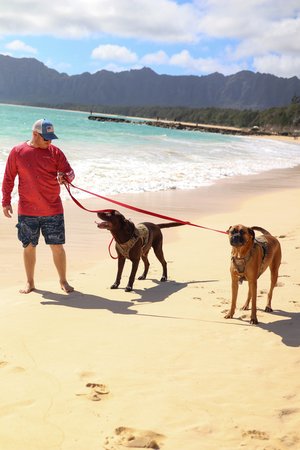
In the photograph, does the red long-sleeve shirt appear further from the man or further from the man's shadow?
the man's shadow

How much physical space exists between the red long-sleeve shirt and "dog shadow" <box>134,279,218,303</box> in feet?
4.44

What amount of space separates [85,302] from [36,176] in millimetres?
1455

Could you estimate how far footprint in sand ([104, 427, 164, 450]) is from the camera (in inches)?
111

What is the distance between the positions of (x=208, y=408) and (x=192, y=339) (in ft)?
3.87

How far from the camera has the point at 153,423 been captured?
305 centimetres

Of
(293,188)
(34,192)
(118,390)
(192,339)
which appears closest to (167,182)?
(293,188)

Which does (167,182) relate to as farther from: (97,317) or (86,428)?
(86,428)

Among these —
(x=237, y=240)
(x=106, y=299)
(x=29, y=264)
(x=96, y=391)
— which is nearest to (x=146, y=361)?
(x=96, y=391)

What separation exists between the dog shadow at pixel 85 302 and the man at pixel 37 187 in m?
0.17

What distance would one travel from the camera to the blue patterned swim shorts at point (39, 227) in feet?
19.2

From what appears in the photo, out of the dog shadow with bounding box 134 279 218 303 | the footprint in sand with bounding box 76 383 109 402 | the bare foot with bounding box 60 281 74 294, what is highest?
the footprint in sand with bounding box 76 383 109 402

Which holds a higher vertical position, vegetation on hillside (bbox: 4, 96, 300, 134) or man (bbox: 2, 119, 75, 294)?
vegetation on hillside (bbox: 4, 96, 300, 134)

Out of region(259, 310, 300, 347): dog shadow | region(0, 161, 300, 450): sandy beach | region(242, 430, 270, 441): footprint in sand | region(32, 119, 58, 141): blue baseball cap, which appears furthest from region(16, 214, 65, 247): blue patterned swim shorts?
region(242, 430, 270, 441): footprint in sand

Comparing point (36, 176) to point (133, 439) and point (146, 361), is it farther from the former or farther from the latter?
point (133, 439)
